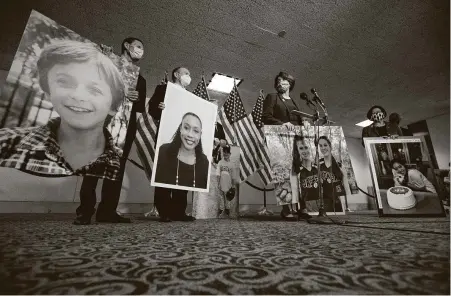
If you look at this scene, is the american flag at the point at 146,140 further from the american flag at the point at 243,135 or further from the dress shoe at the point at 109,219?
the american flag at the point at 243,135

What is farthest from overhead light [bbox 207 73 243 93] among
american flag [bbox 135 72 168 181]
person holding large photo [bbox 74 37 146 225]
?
person holding large photo [bbox 74 37 146 225]

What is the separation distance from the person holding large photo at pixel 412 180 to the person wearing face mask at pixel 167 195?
8.12 ft

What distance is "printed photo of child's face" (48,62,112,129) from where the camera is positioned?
1507 millimetres

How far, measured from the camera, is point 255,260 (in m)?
0.73

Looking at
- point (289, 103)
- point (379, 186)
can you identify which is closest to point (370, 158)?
point (379, 186)

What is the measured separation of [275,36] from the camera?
3.65 meters

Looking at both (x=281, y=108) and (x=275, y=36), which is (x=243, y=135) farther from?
(x=275, y=36)

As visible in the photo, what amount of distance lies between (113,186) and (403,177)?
10.3 feet

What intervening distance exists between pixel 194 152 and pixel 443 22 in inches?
166

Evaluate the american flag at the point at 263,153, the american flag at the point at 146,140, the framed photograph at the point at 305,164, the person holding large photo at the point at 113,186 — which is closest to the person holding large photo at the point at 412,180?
the framed photograph at the point at 305,164

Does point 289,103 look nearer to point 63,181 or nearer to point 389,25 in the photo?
point 389,25

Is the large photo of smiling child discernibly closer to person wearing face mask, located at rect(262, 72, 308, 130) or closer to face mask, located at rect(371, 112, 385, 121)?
person wearing face mask, located at rect(262, 72, 308, 130)

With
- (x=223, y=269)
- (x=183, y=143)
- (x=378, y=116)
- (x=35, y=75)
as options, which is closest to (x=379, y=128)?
(x=378, y=116)

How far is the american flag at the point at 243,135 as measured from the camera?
9.95 ft
